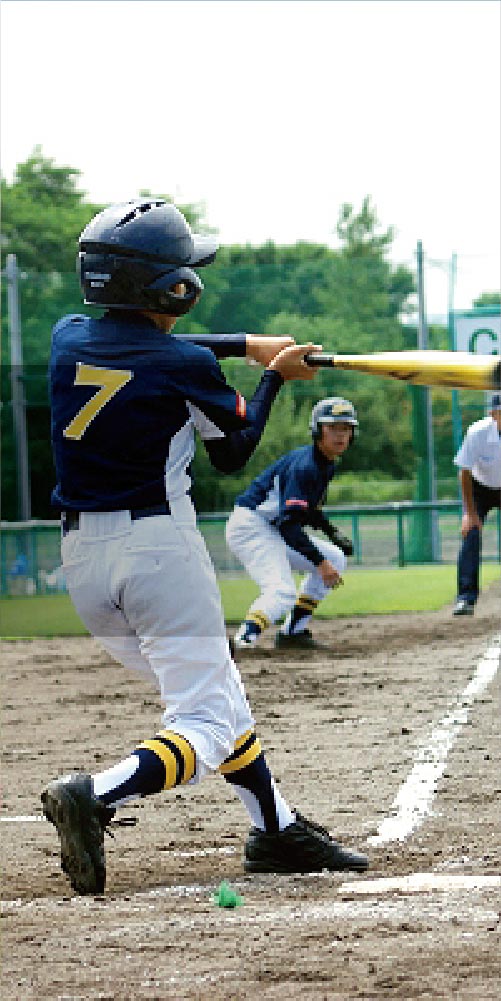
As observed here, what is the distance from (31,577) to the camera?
63.2 feet

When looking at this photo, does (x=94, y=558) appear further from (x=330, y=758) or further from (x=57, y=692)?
(x=57, y=692)

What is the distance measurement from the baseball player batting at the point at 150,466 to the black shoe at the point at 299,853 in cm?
29

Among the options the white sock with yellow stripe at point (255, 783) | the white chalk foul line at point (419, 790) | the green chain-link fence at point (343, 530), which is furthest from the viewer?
the green chain-link fence at point (343, 530)

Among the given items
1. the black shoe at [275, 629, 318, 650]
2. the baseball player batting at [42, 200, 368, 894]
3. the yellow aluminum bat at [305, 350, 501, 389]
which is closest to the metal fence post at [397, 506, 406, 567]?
the black shoe at [275, 629, 318, 650]

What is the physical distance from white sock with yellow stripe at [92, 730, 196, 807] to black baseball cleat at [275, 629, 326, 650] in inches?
280

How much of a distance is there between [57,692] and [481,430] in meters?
3.64

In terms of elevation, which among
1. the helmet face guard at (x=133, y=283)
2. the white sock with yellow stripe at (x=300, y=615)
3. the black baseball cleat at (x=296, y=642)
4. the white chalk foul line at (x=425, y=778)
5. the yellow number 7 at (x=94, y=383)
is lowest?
the black baseball cleat at (x=296, y=642)

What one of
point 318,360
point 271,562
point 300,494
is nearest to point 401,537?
point 271,562

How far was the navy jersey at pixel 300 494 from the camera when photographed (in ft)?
32.9

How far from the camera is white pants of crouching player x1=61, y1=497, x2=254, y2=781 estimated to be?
3.99m

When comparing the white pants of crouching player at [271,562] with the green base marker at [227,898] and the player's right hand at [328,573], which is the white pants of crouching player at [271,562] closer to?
the player's right hand at [328,573]

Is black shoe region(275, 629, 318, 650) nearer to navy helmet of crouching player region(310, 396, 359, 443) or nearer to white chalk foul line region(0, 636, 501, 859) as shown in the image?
navy helmet of crouching player region(310, 396, 359, 443)

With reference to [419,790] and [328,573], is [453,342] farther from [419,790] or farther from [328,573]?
[419,790]

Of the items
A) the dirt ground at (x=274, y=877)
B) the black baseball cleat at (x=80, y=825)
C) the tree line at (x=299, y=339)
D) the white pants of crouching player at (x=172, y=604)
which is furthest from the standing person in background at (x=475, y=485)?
the tree line at (x=299, y=339)
